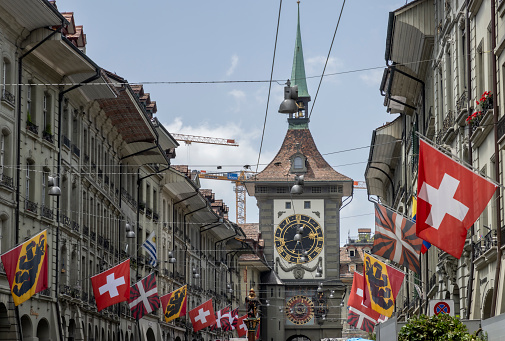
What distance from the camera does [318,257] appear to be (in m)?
114

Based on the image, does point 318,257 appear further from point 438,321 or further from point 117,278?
point 438,321

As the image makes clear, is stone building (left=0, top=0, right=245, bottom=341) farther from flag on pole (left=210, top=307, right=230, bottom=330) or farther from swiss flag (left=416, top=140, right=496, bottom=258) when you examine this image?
swiss flag (left=416, top=140, right=496, bottom=258)

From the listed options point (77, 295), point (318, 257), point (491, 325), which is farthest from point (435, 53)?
point (318, 257)

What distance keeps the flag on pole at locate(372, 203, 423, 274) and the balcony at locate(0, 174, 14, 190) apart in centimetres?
1147

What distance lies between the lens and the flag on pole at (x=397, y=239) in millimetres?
31531

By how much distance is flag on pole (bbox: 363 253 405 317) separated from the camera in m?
32.8

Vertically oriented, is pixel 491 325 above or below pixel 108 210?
below

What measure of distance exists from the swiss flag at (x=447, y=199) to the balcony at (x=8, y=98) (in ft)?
53.8

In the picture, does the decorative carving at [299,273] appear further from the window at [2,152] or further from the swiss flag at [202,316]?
the window at [2,152]

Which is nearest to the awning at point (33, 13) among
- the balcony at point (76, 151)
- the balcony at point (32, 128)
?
the balcony at point (32, 128)

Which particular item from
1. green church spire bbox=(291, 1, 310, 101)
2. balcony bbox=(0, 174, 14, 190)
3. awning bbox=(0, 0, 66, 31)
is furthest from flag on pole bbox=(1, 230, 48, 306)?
green church spire bbox=(291, 1, 310, 101)

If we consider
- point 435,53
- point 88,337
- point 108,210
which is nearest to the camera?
point 435,53

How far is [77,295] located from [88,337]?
3.77 m

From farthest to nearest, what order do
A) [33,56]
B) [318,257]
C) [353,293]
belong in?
[318,257], [353,293], [33,56]
